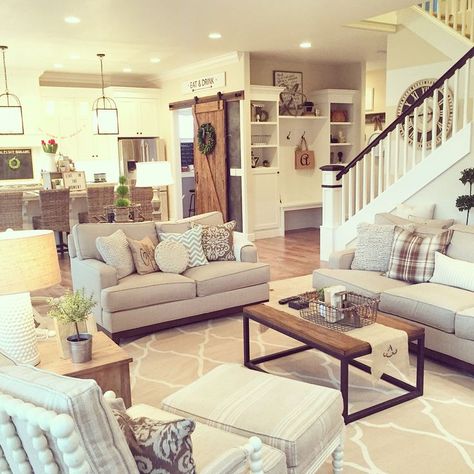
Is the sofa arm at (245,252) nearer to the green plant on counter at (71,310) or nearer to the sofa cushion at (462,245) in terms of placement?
the sofa cushion at (462,245)

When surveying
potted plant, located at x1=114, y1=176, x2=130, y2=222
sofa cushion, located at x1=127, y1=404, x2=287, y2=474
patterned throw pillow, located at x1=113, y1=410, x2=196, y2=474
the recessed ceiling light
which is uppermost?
the recessed ceiling light

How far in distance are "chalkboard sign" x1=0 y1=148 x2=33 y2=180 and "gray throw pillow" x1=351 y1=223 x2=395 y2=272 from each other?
23.3ft

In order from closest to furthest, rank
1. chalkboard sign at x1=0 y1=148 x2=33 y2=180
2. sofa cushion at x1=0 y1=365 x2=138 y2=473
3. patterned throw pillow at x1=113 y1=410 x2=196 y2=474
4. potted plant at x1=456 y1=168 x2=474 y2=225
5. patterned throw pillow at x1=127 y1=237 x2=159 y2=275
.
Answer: sofa cushion at x1=0 y1=365 x2=138 y2=473 → patterned throw pillow at x1=113 y1=410 x2=196 y2=474 → patterned throw pillow at x1=127 y1=237 x2=159 y2=275 → potted plant at x1=456 y1=168 x2=474 y2=225 → chalkboard sign at x1=0 y1=148 x2=33 y2=180

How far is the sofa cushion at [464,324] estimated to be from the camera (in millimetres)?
3268

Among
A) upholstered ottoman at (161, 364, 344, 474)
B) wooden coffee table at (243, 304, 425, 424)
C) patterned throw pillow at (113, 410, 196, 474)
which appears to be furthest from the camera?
wooden coffee table at (243, 304, 425, 424)

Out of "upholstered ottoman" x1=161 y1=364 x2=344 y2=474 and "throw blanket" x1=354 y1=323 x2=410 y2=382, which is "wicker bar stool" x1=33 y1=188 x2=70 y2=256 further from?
"upholstered ottoman" x1=161 y1=364 x2=344 y2=474

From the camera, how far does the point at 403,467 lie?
248 cm

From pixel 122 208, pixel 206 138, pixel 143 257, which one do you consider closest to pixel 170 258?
pixel 143 257

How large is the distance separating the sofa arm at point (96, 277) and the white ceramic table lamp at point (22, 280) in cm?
166

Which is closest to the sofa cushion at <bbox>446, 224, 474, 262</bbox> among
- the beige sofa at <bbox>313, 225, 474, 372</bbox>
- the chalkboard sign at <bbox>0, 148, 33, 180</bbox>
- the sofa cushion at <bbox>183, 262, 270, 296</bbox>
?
the beige sofa at <bbox>313, 225, 474, 372</bbox>

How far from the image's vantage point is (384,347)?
2.94m

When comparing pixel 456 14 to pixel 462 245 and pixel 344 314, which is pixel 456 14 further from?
pixel 344 314

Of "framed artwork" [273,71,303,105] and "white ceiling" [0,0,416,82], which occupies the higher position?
"white ceiling" [0,0,416,82]

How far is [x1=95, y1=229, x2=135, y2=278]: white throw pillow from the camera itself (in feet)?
14.3
